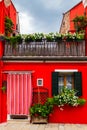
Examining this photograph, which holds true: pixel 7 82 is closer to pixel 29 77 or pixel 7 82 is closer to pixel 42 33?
pixel 29 77

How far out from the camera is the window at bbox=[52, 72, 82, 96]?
18.8 meters

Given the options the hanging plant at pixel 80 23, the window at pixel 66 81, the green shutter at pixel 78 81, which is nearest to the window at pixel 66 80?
the window at pixel 66 81

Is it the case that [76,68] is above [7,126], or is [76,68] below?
above

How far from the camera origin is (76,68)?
746 inches

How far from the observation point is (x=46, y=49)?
1922 cm

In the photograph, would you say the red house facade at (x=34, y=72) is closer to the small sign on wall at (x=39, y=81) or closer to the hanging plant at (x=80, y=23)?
the small sign on wall at (x=39, y=81)

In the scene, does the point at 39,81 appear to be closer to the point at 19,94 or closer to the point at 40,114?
the point at 19,94

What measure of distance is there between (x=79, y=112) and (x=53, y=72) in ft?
8.70

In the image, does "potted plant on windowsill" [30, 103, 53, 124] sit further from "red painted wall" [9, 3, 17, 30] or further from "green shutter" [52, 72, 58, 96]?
"red painted wall" [9, 3, 17, 30]

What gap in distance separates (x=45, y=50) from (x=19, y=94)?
2913 millimetres

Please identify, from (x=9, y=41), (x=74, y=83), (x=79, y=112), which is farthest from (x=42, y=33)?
(x=79, y=112)

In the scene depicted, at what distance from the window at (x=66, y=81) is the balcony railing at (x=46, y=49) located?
1.20m

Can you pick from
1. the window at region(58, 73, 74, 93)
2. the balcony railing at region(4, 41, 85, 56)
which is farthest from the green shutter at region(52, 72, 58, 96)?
the balcony railing at region(4, 41, 85, 56)

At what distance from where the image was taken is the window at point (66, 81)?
18750mm
